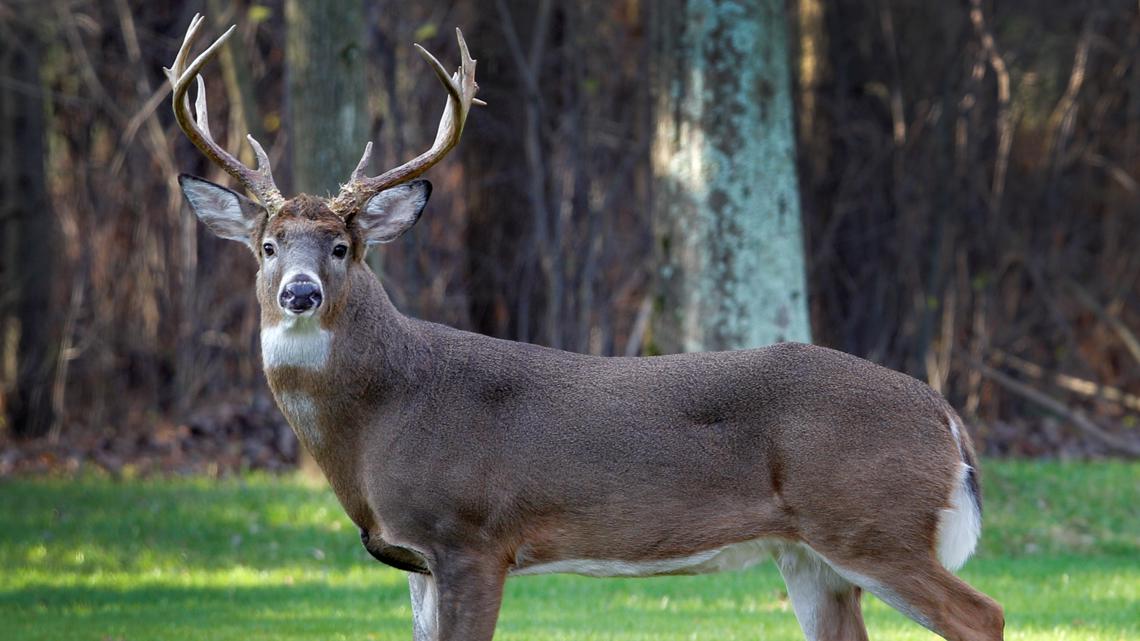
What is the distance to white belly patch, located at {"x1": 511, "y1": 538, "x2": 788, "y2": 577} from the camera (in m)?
5.35

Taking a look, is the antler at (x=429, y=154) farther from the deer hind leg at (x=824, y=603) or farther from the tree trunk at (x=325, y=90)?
the tree trunk at (x=325, y=90)

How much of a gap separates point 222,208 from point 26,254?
931 centimetres

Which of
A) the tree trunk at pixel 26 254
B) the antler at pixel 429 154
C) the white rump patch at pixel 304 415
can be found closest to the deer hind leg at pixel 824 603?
the white rump patch at pixel 304 415

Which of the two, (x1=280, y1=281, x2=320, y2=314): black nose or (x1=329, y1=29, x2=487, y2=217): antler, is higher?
(x1=329, y1=29, x2=487, y2=217): antler

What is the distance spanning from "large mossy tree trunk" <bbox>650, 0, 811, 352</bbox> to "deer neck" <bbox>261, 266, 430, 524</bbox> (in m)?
3.99

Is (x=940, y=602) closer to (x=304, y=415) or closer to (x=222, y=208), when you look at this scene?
(x=304, y=415)

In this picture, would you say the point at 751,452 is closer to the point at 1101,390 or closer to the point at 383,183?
the point at 383,183

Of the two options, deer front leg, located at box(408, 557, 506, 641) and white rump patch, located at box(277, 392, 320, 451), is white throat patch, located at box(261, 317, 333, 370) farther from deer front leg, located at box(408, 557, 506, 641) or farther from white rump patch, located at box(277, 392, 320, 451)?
deer front leg, located at box(408, 557, 506, 641)

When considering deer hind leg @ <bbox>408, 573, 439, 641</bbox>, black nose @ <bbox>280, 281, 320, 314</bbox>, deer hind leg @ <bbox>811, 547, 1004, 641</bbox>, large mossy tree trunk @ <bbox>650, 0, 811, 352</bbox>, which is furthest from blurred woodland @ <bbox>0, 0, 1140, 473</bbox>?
deer hind leg @ <bbox>811, 547, 1004, 641</bbox>

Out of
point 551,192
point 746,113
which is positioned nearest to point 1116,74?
point 551,192

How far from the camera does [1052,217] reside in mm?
15430

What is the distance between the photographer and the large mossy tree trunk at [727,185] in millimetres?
9336

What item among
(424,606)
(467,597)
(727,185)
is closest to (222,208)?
(424,606)

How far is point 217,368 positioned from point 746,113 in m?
7.21
